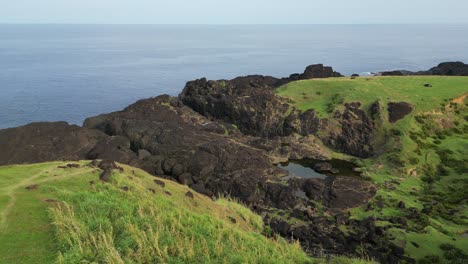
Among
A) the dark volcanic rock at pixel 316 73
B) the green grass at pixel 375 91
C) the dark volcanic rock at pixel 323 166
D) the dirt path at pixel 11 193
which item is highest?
the dark volcanic rock at pixel 316 73

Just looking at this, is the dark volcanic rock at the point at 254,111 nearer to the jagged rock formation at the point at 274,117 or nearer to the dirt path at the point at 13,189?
the jagged rock formation at the point at 274,117

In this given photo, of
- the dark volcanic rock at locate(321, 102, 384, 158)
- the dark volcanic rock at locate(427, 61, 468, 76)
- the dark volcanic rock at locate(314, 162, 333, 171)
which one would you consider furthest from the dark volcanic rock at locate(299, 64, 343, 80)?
the dark volcanic rock at locate(314, 162, 333, 171)

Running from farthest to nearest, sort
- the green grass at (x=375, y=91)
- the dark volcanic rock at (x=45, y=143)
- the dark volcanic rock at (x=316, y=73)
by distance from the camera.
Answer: the dark volcanic rock at (x=316, y=73), the green grass at (x=375, y=91), the dark volcanic rock at (x=45, y=143)

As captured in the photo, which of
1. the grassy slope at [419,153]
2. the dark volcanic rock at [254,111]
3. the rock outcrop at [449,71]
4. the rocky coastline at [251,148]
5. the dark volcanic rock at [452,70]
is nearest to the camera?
the grassy slope at [419,153]

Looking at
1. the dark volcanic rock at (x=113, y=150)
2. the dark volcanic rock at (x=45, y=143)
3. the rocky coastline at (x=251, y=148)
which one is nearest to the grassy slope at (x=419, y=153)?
the rocky coastline at (x=251, y=148)

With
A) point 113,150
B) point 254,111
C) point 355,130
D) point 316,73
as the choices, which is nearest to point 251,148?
point 254,111

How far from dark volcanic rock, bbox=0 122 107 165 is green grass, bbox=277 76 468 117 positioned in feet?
148

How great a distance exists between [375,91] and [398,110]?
9.71 metres

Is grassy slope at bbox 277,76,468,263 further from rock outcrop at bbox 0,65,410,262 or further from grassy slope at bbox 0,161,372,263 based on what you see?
grassy slope at bbox 0,161,372,263

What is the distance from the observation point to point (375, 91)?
85438 mm

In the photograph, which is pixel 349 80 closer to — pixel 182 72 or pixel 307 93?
pixel 307 93

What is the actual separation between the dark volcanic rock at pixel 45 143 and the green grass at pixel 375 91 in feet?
148

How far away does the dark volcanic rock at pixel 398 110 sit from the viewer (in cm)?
7562

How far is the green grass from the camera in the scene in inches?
3199
